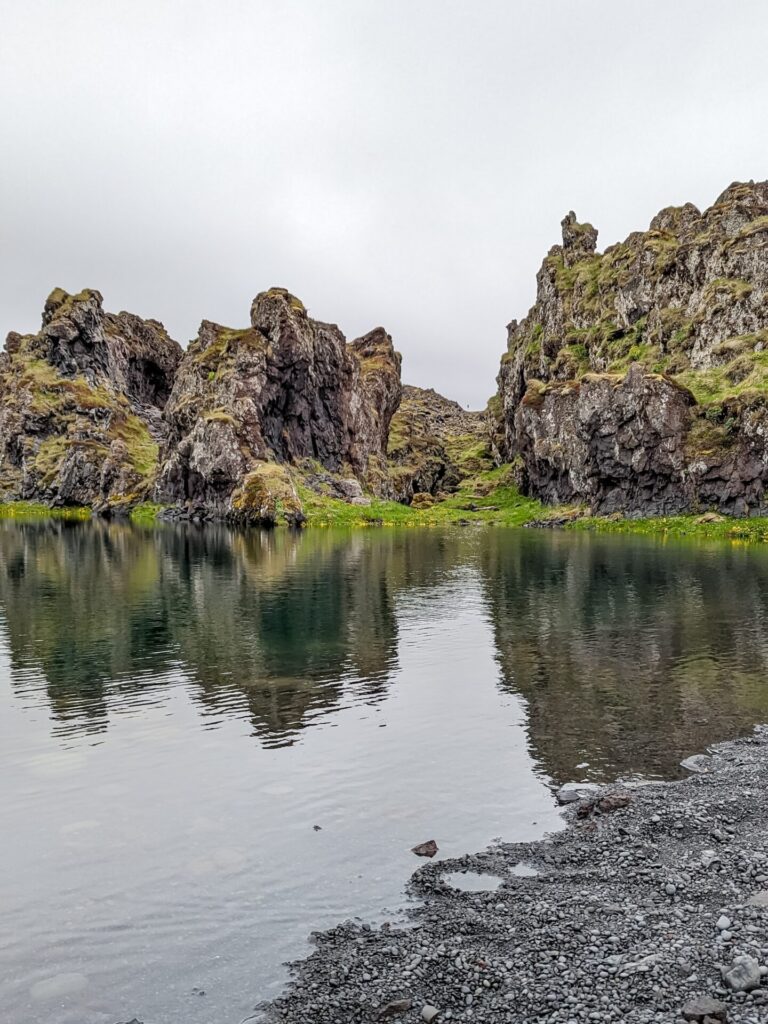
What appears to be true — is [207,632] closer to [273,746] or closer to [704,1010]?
[273,746]

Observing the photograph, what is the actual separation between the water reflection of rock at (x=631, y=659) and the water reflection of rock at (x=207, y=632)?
8.94 m

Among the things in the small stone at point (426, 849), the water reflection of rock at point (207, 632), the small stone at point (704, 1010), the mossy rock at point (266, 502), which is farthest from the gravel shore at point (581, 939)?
the mossy rock at point (266, 502)

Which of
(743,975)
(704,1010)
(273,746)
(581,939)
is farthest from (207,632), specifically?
(704,1010)

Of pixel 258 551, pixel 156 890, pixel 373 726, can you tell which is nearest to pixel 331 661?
pixel 373 726

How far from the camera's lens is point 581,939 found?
13.4 meters

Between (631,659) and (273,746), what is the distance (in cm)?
2308

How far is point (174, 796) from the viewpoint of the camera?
2114 centimetres

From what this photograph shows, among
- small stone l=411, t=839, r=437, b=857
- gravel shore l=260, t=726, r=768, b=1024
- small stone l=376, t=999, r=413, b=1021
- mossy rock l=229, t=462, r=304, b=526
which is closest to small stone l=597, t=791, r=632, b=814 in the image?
gravel shore l=260, t=726, r=768, b=1024

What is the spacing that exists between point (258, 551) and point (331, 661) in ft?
234

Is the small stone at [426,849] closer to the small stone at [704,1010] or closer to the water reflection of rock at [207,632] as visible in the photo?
the small stone at [704,1010]

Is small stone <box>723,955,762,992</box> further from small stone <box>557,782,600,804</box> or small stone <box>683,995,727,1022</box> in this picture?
small stone <box>557,782,600,804</box>

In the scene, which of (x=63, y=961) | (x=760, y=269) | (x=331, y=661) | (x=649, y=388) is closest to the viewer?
(x=63, y=961)

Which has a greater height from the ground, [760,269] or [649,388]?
[760,269]

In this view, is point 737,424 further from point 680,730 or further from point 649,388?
point 680,730
